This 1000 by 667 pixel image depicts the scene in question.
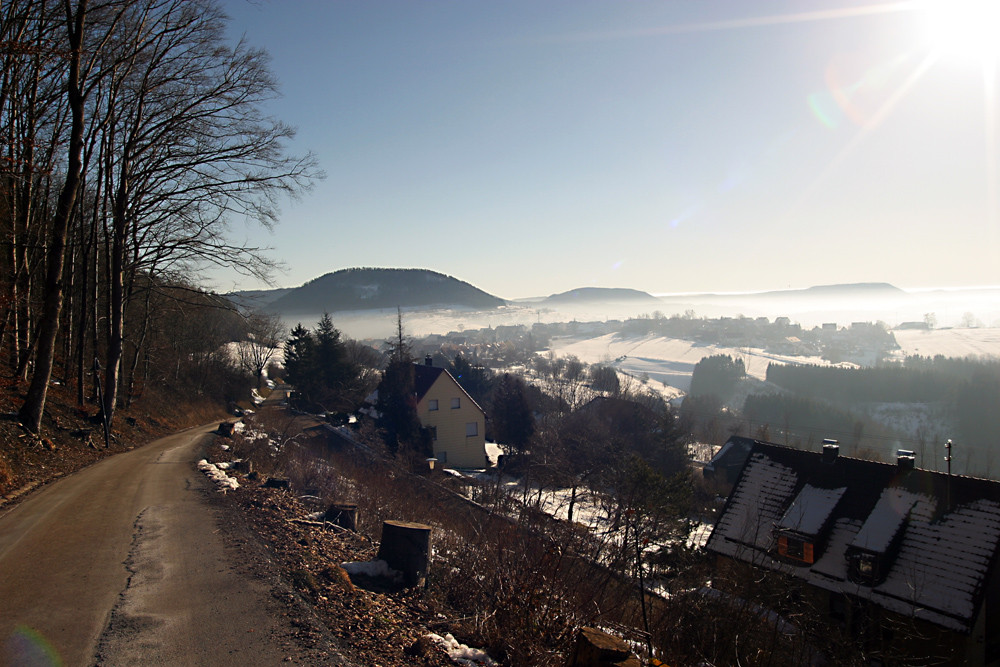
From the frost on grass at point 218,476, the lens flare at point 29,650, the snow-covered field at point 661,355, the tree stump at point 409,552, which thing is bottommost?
the snow-covered field at point 661,355

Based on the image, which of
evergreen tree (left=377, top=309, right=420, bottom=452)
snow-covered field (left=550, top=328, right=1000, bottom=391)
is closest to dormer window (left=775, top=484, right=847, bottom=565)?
evergreen tree (left=377, top=309, right=420, bottom=452)

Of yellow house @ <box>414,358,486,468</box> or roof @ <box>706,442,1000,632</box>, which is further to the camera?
yellow house @ <box>414,358,486,468</box>

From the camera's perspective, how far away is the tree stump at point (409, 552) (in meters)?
6.54

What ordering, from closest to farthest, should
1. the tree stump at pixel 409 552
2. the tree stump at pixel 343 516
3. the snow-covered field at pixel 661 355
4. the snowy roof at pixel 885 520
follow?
the tree stump at pixel 409 552, the tree stump at pixel 343 516, the snowy roof at pixel 885 520, the snow-covered field at pixel 661 355

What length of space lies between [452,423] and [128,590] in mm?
31138

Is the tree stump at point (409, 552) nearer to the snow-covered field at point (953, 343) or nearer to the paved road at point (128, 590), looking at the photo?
the paved road at point (128, 590)

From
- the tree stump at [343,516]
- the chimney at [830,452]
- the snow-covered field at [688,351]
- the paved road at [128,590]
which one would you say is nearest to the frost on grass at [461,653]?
the paved road at [128,590]

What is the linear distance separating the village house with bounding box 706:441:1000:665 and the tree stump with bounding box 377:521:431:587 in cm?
752

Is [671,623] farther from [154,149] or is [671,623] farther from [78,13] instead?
[154,149]

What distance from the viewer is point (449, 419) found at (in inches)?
1426

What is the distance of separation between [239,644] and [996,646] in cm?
1640

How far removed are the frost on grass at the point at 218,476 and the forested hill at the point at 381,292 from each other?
82.1 metres

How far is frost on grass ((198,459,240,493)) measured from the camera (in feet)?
33.1

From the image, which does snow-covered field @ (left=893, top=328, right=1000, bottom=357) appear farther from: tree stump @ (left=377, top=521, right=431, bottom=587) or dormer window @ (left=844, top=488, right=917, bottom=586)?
tree stump @ (left=377, top=521, right=431, bottom=587)
